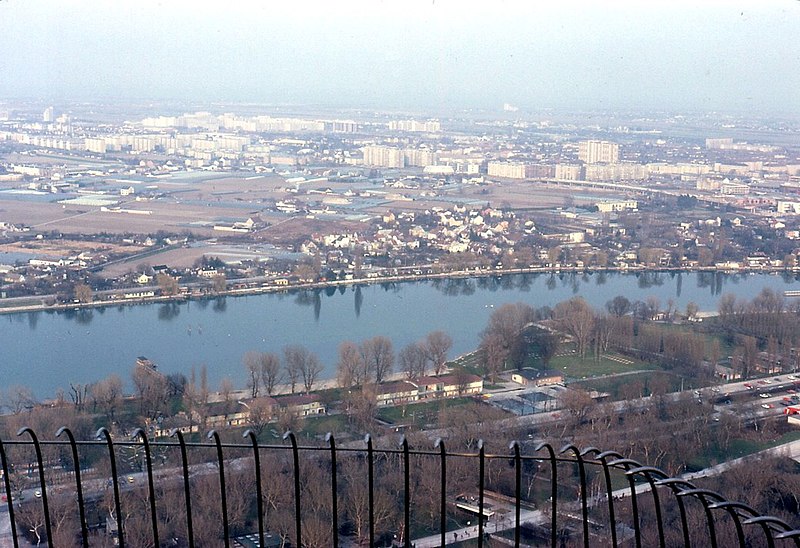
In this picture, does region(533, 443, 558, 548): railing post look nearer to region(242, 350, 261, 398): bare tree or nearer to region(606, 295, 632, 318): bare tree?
region(242, 350, 261, 398): bare tree

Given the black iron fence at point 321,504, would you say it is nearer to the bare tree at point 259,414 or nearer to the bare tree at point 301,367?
the bare tree at point 259,414

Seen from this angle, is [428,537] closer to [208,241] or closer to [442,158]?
[208,241]

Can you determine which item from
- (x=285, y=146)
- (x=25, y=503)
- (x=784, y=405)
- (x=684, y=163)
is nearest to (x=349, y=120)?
(x=285, y=146)

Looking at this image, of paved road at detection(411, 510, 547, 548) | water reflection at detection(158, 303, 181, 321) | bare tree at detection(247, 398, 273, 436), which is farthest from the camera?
water reflection at detection(158, 303, 181, 321)

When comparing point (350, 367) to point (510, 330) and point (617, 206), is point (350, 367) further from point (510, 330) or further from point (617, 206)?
point (617, 206)

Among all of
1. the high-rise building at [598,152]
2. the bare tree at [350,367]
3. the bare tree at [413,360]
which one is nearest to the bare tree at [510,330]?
the bare tree at [413,360]

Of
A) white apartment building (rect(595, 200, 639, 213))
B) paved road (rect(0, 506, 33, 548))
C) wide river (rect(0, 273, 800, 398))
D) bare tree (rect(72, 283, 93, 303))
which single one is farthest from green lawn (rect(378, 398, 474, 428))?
white apartment building (rect(595, 200, 639, 213))
